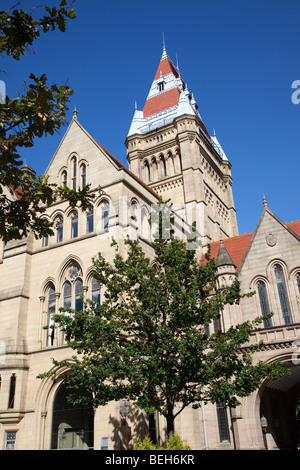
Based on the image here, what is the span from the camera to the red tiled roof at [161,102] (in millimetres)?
46000

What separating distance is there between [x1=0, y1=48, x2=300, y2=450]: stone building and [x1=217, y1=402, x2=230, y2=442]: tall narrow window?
53 mm

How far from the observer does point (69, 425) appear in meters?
22.8

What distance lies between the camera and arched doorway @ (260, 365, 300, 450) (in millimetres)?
24703

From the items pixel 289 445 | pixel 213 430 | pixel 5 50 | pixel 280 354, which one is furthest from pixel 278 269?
pixel 5 50

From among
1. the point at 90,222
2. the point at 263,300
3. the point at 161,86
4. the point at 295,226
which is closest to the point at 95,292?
the point at 90,222

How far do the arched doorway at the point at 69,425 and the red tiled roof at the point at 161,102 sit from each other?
3261 cm

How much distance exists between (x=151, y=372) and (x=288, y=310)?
11198 millimetres

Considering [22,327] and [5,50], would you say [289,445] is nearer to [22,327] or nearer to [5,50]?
[22,327]

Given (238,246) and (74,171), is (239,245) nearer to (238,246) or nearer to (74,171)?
(238,246)

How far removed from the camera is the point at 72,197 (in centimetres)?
944

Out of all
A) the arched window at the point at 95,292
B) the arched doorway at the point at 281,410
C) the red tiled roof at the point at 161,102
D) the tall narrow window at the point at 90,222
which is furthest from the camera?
the red tiled roof at the point at 161,102

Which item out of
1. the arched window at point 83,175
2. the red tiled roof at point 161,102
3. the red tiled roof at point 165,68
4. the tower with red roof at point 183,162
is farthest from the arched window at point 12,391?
the red tiled roof at point 165,68

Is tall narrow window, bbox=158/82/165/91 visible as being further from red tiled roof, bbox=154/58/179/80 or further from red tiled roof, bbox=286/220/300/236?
red tiled roof, bbox=286/220/300/236

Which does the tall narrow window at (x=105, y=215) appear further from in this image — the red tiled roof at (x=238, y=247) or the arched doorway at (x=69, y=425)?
the arched doorway at (x=69, y=425)
